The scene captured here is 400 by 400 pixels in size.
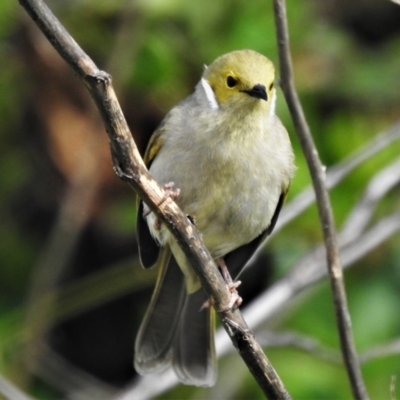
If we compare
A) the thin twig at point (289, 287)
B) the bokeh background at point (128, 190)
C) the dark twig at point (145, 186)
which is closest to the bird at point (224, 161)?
the thin twig at point (289, 287)

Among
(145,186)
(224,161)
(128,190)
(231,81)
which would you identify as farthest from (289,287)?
(145,186)

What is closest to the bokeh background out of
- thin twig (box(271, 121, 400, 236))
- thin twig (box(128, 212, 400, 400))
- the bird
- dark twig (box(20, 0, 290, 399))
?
thin twig (box(128, 212, 400, 400))

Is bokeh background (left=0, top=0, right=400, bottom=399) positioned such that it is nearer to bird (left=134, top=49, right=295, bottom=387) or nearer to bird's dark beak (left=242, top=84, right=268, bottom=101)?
bird (left=134, top=49, right=295, bottom=387)

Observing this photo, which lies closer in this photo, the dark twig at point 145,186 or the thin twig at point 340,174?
the dark twig at point 145,186

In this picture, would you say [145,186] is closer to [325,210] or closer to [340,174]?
[325,210]

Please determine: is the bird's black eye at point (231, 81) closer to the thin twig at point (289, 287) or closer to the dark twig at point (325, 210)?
the dark twig at point (325, 210)

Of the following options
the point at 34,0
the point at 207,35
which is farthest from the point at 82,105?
the point at 34,0

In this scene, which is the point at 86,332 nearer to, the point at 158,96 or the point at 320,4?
the point at 158,96
